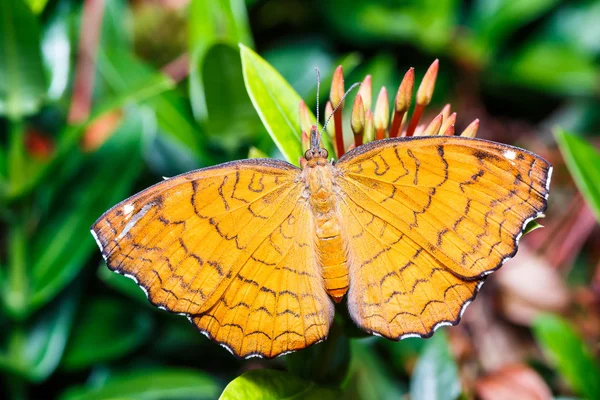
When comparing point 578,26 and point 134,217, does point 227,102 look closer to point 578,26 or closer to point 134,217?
point 134,217

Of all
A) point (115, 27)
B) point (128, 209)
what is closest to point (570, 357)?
point (128, 209)

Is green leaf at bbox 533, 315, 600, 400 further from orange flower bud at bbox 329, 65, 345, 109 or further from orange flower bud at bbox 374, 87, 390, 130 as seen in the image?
orange flower bud at bbox 329, 65, 345, 109

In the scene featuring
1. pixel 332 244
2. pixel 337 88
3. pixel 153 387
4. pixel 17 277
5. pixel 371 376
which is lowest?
pixel 371 376

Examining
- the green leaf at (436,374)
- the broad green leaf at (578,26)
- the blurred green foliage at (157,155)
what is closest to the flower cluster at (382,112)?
the blurred green foliage at (157,155)

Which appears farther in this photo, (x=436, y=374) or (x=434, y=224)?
(x=436, y=374)

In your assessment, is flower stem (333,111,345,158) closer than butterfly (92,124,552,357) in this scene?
No

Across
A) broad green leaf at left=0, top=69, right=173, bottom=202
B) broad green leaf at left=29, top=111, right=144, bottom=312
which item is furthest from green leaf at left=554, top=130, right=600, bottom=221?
broad green leaf at left=29, top=111, right=144, bottom=312

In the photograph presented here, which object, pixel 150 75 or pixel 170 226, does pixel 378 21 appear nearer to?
pixel 150 75
